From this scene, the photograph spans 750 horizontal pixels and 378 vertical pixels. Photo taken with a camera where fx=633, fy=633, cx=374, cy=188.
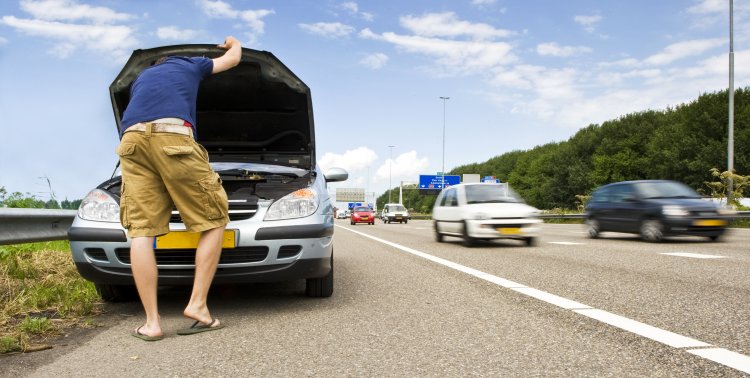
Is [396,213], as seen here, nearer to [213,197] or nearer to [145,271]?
[213,197]

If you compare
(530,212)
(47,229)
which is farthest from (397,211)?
(47,229)

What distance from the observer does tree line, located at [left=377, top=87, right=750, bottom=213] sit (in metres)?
44.2

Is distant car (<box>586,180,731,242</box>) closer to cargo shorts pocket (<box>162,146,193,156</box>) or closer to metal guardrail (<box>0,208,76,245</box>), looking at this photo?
metal guardrail (<box>0,208,76,245</box>)

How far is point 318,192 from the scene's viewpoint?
4.88 m

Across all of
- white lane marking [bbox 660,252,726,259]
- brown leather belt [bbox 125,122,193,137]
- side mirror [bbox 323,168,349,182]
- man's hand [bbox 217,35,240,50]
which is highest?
man's hand [bbox 217,35,240,50]

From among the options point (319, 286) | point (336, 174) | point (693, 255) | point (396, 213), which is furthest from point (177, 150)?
point (396, 213)

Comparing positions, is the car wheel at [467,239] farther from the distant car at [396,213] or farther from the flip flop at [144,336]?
the distant car at [396,213]

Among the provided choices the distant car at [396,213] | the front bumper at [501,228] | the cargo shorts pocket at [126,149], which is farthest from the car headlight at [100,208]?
the distant car at [396,213]

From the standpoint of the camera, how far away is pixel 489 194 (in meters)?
12.5

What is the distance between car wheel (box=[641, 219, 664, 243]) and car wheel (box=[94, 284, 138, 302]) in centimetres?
1077

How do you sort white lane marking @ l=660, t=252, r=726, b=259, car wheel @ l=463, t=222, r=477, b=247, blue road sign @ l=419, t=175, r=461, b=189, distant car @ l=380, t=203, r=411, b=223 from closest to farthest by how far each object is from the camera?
white lane marking @ l=660, t=252, r=726, b=259
car wheel @ l=463, t=222, r=477, b=247
distant car @ l=380, t=203, r=411, b=223
blue road sign @ l=419, t=175, r=461, b=189

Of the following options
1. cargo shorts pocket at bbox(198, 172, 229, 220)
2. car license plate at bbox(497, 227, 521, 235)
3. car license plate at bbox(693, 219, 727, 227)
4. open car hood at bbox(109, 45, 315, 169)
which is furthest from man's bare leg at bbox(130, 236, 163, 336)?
car license plate at bbox(693, 219, 727, 227)

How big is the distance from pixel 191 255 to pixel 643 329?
2.86m

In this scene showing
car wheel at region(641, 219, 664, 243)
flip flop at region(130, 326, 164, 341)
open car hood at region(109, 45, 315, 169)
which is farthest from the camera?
car wheel at region(641, 219, 664, 243)
